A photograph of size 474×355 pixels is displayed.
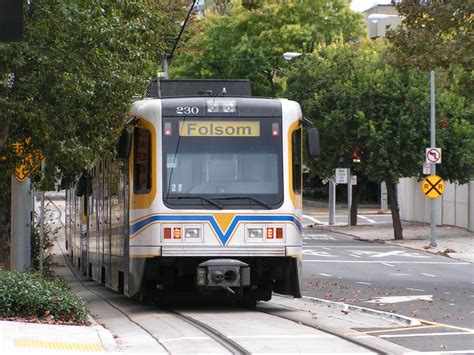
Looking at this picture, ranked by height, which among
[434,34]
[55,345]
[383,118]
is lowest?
[55,345]

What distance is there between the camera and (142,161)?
16219 mm

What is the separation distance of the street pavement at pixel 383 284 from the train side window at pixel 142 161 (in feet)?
9.73

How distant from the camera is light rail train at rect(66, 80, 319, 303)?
50.9 ft

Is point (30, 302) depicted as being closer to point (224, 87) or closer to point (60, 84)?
point (60, 84)

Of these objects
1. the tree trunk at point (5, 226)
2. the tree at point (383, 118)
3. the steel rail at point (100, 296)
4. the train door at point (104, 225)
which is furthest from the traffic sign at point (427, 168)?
the train door at point (104, 225)

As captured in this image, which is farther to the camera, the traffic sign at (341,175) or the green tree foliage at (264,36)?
the green tree foliage at (264,36)

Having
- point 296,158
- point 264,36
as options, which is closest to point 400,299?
point 296,158

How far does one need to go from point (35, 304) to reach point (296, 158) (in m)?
4.90

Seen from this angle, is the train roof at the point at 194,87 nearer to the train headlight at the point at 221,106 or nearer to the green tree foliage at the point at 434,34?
the train headlight at the point at 221,106

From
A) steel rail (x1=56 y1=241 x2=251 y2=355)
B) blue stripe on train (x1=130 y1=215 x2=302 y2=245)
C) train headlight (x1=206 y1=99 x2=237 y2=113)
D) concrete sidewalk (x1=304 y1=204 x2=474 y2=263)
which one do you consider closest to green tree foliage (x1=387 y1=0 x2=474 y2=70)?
train headlight (x1=206 y1=99 x2=237 y2=113)

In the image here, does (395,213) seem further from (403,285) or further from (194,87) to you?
(194,87)

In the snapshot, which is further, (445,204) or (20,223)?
(445,204)

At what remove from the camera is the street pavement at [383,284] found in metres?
12.0

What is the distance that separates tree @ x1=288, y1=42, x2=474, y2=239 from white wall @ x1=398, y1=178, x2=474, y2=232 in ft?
10.9
